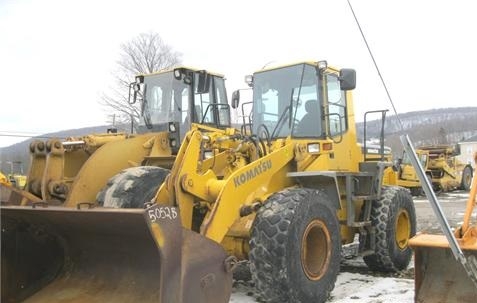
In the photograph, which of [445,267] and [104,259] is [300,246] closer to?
[445,267]

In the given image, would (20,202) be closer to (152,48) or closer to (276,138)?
(276,138)

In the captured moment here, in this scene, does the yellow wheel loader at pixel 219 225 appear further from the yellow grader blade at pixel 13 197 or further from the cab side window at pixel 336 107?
the yellow grader blade at pixel 13 197

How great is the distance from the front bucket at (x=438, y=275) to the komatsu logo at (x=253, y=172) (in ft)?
5.60

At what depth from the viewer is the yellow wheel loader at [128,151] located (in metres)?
6.73

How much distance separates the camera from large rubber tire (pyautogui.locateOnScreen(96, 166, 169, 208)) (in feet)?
19.1

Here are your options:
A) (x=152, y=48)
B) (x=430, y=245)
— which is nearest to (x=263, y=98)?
(x=430, y=245)

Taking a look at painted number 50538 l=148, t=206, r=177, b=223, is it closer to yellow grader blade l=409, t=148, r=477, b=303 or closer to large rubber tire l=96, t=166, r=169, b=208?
large rubber tire l=96, t=166, r=169, b=208

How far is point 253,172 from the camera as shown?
584 centimetres

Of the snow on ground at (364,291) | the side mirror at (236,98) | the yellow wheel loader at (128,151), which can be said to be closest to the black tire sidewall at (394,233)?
the snow on ground at (364,291)

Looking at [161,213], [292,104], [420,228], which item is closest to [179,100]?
[292,104]

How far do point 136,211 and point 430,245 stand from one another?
2.90 metres

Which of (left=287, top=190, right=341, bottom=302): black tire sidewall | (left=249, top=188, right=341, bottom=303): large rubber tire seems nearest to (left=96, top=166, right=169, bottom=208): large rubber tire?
(left=249, top=188, right=341, bottom=303): large rubber tire

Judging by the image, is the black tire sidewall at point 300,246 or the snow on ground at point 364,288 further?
the snow on ground at point 364,288

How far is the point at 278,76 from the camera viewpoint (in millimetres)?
7387
